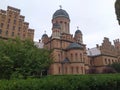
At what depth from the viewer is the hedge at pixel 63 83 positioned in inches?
344

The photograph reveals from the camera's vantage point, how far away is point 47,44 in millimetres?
45375

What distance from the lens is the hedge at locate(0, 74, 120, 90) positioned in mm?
8727

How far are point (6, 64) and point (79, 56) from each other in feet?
74.9

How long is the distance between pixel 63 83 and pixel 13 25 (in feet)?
105

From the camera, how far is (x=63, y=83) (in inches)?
413

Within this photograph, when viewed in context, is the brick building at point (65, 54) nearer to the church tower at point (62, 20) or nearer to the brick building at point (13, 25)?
the church tower at point (62, 20)

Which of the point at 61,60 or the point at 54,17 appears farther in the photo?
the point at 54,17

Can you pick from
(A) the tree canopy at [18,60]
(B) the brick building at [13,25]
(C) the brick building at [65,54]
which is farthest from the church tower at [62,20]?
(A) the tree canopy at [18,60]

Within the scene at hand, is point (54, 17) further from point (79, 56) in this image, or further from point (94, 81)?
point (94, 81)

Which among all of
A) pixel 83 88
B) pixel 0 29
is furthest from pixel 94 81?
pixel 0 29

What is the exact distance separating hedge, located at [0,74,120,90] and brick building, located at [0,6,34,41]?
2695 cm

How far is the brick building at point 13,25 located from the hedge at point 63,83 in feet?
88.4

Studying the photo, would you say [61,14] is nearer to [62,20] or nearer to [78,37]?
[62,20]

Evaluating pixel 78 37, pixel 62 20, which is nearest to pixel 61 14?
pixel 62 20
